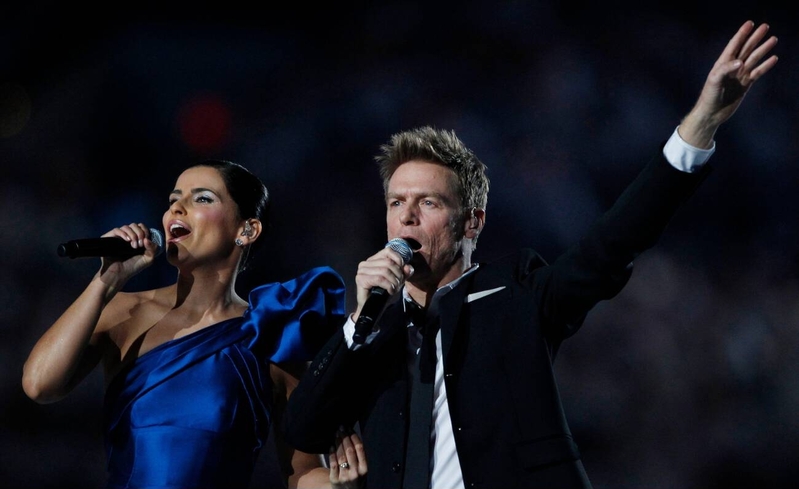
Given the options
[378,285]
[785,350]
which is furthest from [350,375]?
[785,350]

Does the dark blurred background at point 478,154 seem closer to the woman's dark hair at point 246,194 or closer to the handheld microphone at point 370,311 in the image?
the woman's dark hair at point 246,194

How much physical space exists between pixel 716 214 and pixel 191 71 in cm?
212

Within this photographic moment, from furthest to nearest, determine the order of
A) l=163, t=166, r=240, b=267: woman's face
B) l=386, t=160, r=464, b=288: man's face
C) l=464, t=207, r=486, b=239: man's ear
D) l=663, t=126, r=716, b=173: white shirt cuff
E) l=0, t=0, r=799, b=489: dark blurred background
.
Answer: l=0, t=0, r=799, b=489: dark blurred background → l=163, t=166, r=240, b=267: woman's face → l=464, t=207, r=486, b=239: man's ear → l=386, t=160, r=464, b=288: man's face → l=663, t=126, r=716, b=173: white shirt cuff

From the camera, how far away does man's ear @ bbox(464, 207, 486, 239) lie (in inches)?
84.6

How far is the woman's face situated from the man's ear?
2.17 ft

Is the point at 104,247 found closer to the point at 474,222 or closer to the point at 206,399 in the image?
the point at 206,399

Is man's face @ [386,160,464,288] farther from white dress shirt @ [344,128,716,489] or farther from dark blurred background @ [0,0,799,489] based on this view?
dark blurred background @ [0,0,799,489]

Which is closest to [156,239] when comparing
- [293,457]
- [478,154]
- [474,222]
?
[293,457]

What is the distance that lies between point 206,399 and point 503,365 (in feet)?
2.55

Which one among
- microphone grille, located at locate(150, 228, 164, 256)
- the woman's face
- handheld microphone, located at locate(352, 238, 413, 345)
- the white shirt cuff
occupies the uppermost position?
the woman's face

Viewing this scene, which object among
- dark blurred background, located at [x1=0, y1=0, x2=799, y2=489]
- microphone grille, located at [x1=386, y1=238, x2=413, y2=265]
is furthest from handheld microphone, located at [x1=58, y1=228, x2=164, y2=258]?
dark blurred background, located at [x1=0, y1=0, x2=799, y2=489]

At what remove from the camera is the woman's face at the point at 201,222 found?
7.64 ft

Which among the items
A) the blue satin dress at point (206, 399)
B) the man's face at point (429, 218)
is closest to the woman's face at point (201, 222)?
the blue satin dress at point (206, 399)

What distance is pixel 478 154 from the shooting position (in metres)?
3.43
